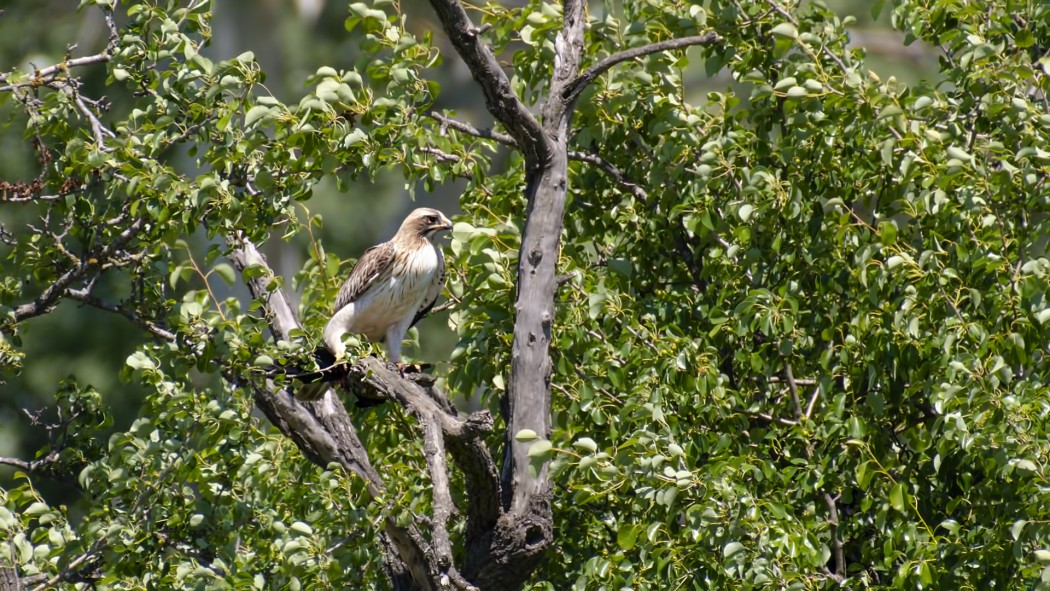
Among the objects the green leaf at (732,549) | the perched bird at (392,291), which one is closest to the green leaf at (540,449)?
the green leaf at (732,549)

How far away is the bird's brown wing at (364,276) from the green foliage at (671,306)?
1.03m

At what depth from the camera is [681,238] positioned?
5145 mm

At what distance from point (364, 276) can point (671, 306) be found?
1.76 metres

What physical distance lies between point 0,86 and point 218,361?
122cm

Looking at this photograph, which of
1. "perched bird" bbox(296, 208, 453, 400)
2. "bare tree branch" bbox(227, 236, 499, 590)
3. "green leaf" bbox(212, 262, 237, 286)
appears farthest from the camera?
"perched bird" bbox(296, 208, 453, 400)

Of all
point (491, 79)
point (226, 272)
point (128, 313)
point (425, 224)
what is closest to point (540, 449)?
point (226, 272)

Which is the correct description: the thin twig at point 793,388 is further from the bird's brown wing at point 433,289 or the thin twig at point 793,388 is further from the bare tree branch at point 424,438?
the bird's brown wing at point 433,289

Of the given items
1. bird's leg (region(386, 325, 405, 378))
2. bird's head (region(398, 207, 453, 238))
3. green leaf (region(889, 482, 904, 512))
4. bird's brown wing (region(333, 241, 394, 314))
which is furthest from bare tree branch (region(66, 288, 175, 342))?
green leaf (region(889, 482, 904, 512))

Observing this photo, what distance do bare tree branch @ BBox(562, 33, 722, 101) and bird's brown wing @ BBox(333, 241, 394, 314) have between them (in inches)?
76.5

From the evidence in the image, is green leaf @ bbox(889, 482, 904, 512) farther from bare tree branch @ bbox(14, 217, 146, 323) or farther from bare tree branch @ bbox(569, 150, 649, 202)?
bare tree branch @ bbox(14, 217, 146, 323)

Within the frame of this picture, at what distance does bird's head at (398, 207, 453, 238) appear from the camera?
630 centimetres

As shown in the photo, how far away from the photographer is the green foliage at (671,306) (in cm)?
379

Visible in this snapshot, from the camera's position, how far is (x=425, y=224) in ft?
20.8

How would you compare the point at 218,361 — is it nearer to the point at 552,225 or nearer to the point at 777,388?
the point at 552,225
